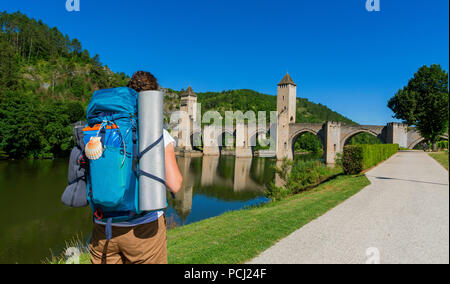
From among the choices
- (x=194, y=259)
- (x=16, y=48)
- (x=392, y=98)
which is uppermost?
(x=16, y=48)

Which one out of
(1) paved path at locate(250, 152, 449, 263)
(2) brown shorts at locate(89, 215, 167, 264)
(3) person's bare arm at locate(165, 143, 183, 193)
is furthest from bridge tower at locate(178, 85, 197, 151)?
(3) person's bare arm at locate(165, 143, 183, 193)

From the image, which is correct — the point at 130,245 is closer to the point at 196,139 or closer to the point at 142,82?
the point at 142,82

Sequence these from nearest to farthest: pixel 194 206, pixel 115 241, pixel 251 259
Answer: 1. pixel 115 241
2. pixel 251 259
3. pixel 194 206

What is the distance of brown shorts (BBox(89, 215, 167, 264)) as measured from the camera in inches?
67.7

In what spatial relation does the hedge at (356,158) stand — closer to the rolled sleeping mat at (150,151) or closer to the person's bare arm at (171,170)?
the person's bare arm at (171,170)

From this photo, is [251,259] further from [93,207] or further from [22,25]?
[22,25]

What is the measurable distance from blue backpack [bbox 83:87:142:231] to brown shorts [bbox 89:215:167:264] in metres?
0.10

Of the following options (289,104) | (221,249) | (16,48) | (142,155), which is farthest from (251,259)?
(16,48)

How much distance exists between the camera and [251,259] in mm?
3453

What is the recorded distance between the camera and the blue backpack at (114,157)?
61.7 inches

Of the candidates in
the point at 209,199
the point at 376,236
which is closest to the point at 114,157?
the point at 376,236

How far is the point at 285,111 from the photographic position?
145ft

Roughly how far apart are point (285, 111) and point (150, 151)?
144ft
